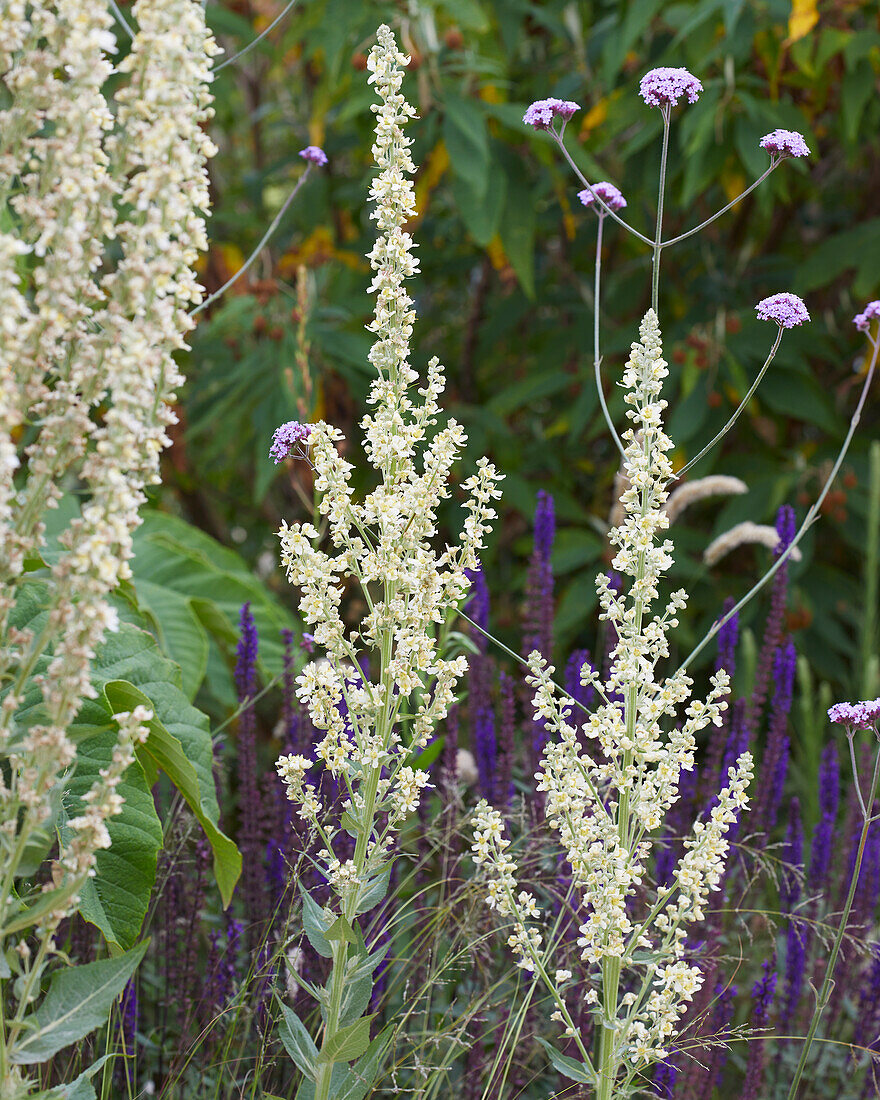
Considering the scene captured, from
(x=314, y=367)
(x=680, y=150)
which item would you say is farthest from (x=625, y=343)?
(x=314, y=367)

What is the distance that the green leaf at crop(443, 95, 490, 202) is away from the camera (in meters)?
2.98

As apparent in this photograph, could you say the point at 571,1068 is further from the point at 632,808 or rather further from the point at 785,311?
the point at 785,311

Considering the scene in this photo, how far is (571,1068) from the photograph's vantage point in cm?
143

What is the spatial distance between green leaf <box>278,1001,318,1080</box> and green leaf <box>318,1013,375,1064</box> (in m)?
0.03

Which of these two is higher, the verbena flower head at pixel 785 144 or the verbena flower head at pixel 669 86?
the verbena flower head at pixel 669 86

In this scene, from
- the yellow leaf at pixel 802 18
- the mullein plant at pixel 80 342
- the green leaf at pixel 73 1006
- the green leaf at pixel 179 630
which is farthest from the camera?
the yellow leaf at pixel 802 18

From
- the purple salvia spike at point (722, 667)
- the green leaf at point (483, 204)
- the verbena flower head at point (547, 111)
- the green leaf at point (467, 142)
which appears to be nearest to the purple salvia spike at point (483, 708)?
the purple salvia spike at point (722, 667)

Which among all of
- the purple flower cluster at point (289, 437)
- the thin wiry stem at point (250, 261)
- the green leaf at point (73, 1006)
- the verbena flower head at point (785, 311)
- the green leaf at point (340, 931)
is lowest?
the green leaf at point (73, 1006)

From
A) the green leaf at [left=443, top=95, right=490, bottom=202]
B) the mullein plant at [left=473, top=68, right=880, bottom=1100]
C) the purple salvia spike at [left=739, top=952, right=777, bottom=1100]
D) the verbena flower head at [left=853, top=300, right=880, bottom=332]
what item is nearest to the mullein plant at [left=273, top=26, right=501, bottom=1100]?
the mullein plant at [left=473, top=68, right=880, bottom=1100]

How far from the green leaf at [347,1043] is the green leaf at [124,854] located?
1.09 feet

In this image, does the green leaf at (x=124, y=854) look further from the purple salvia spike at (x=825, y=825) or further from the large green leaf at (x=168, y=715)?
the purple salvia spike at (x=825, y=825)

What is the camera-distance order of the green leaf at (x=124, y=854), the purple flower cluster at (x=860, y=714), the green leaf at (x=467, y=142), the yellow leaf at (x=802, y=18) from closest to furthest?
1. the purple flower cluster at (x=860, y=714)
2. the green leaf at (x=124, y=854)
3. the yellow leaf at (x=802, y=18)
4. the green leaf at (x=467, y=142)

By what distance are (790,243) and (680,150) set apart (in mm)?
848

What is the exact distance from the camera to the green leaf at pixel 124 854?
1552mm
